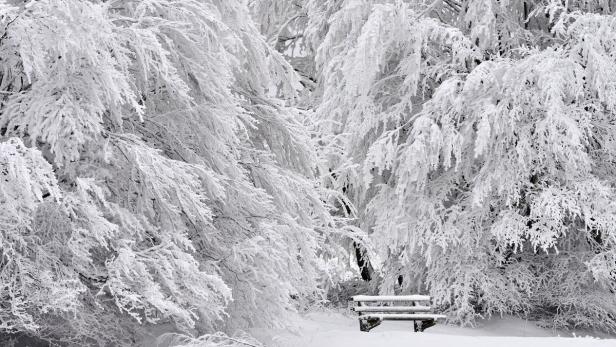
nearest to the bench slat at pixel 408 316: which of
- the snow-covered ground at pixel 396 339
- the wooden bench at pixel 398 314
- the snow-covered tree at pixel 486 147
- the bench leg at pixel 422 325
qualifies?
the wooden bench at pixel 398 314

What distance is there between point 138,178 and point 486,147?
18.9ft

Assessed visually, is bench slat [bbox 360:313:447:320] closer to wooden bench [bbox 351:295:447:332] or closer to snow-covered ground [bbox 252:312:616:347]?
wooden bench [bbox 351:295:447:332]

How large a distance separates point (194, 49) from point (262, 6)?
9872mm

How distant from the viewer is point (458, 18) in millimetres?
14977

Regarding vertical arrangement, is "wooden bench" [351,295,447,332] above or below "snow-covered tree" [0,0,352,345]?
below

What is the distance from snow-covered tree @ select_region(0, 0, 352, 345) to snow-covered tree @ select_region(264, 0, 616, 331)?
2.43 m

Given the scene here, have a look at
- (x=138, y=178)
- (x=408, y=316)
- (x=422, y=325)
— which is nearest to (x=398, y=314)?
(x=408, y=316)

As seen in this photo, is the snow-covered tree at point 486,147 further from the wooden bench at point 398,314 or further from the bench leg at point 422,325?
the wooden bench at point 398,314

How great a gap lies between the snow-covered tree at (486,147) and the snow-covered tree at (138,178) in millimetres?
2429

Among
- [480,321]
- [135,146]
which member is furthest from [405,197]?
[135,146]

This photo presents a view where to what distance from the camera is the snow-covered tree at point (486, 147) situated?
1235cm

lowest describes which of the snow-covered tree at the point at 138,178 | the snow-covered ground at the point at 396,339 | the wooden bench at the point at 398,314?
the wooden bench at the point at 398,314

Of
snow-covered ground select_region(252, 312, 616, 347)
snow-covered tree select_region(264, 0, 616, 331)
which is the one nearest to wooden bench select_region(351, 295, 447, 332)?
snow-covered ground select_region(252, 312, 616, 347)

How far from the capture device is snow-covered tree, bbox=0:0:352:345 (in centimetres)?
693
